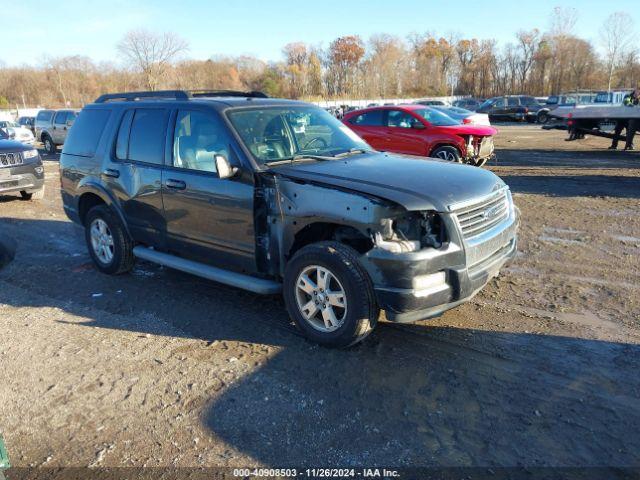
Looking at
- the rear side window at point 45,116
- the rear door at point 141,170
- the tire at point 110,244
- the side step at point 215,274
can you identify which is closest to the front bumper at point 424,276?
the side step at point 215,274

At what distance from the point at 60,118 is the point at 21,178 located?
13.9 metres

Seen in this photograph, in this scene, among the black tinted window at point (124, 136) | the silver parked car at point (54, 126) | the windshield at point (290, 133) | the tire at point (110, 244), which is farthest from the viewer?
the silver parked car at point (54, 126)

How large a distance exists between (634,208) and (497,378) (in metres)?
6.52

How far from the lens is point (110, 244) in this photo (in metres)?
5.93

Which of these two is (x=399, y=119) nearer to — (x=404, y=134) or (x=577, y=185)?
(x=404, y=134)

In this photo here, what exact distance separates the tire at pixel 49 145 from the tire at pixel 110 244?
20.0 m

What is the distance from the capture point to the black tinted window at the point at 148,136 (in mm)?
5090

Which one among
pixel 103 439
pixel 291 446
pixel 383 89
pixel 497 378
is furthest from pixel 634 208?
pixel 383 89

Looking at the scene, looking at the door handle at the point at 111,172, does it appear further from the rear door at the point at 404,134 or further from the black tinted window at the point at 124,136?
the rear door at the point at 404,134

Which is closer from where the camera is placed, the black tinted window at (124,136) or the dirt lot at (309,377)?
the dirt lot at (309,377)

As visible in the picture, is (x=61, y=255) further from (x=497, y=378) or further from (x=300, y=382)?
(x=497, y=378)

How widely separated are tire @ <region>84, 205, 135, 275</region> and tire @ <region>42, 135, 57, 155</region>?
787 inches

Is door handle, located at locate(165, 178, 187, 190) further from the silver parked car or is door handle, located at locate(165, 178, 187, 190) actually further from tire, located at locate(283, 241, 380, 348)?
the silver parked car

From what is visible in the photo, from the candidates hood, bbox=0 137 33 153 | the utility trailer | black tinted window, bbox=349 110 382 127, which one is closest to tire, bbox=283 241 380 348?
hood, bbox=0 137 33 153
